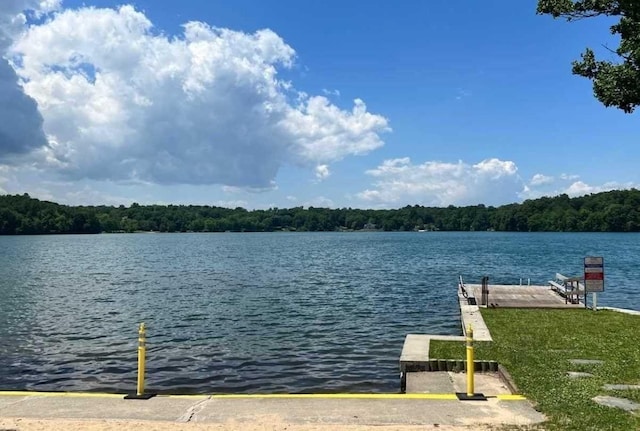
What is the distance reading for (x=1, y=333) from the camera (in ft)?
76.9

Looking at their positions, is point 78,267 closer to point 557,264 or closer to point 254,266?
point 254,266

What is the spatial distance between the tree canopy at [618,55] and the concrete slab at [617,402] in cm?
471

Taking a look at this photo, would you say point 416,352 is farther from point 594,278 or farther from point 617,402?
point 594,278

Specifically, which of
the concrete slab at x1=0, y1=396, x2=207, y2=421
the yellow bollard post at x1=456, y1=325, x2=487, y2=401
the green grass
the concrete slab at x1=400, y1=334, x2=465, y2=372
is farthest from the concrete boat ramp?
the concrete slab at x1=400, y1=334, x2=465, y2=372

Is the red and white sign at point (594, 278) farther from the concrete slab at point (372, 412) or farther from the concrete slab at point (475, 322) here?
the concrete slab at point (372, 412)

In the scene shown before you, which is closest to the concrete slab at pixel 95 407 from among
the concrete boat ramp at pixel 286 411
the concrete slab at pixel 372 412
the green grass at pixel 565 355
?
the concrete boat ramp at pixel 286 411

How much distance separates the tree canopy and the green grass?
4.80 metres

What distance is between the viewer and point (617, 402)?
9.00 meters

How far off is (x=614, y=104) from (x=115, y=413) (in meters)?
9.49

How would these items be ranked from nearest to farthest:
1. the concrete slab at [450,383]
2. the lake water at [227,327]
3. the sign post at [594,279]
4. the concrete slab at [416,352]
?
1. the concrete slab at [450,383]
2. the concrete slab at [416,352]
3. the lake water at [227,327]
4. the sign post at [594,279]

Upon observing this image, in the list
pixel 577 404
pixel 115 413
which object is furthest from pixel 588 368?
pixel 115 413

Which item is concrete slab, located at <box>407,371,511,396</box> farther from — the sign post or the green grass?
the sign post

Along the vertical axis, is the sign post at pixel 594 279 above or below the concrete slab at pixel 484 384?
above

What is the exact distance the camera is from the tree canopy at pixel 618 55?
942cm
